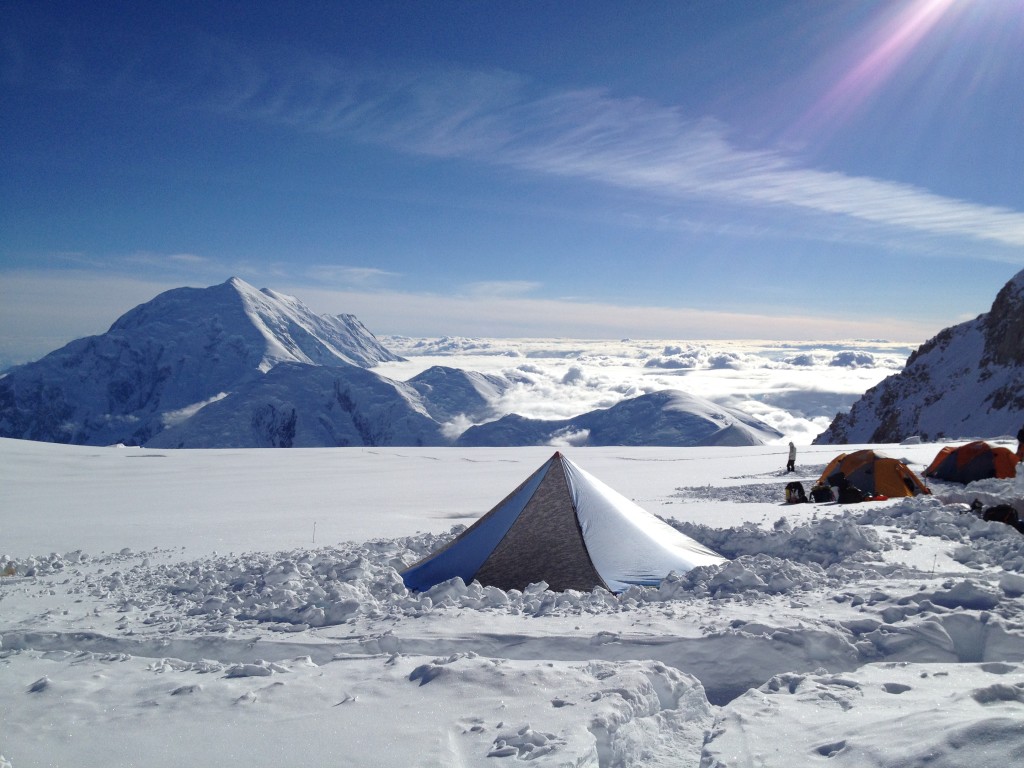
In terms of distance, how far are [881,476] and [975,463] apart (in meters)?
3.15

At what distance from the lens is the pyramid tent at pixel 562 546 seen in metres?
8.29

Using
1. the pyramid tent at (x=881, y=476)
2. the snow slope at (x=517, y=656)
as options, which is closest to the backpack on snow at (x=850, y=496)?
the pyramid tent at (x=881, y=476)

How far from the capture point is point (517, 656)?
18.5 ft

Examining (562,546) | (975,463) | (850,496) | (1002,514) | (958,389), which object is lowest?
(850,496)

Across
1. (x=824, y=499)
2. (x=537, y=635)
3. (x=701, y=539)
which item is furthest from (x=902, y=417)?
(x=537, y=635)

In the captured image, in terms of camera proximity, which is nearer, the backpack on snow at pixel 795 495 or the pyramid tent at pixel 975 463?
the backpack on snow at pixel 795 495

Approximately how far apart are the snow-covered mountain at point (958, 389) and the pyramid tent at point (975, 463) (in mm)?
37669

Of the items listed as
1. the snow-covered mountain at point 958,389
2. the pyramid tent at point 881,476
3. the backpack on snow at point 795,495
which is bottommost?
the backpack on snow at point 795,495

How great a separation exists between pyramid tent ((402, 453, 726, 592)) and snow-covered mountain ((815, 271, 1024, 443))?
51866mm

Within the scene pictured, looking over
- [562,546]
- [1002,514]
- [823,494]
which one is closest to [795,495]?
[823,494]

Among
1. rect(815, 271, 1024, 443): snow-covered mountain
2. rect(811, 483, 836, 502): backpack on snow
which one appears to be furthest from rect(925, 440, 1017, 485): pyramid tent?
rect(815, 271, 1024, 443): snow-covered mountain

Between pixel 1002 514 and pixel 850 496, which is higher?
pixel 1002 514

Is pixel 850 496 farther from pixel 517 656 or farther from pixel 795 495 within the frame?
pixel 517 656

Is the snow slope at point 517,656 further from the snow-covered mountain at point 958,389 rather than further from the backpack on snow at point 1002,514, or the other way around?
the snow-covered mountain at point 958,389
